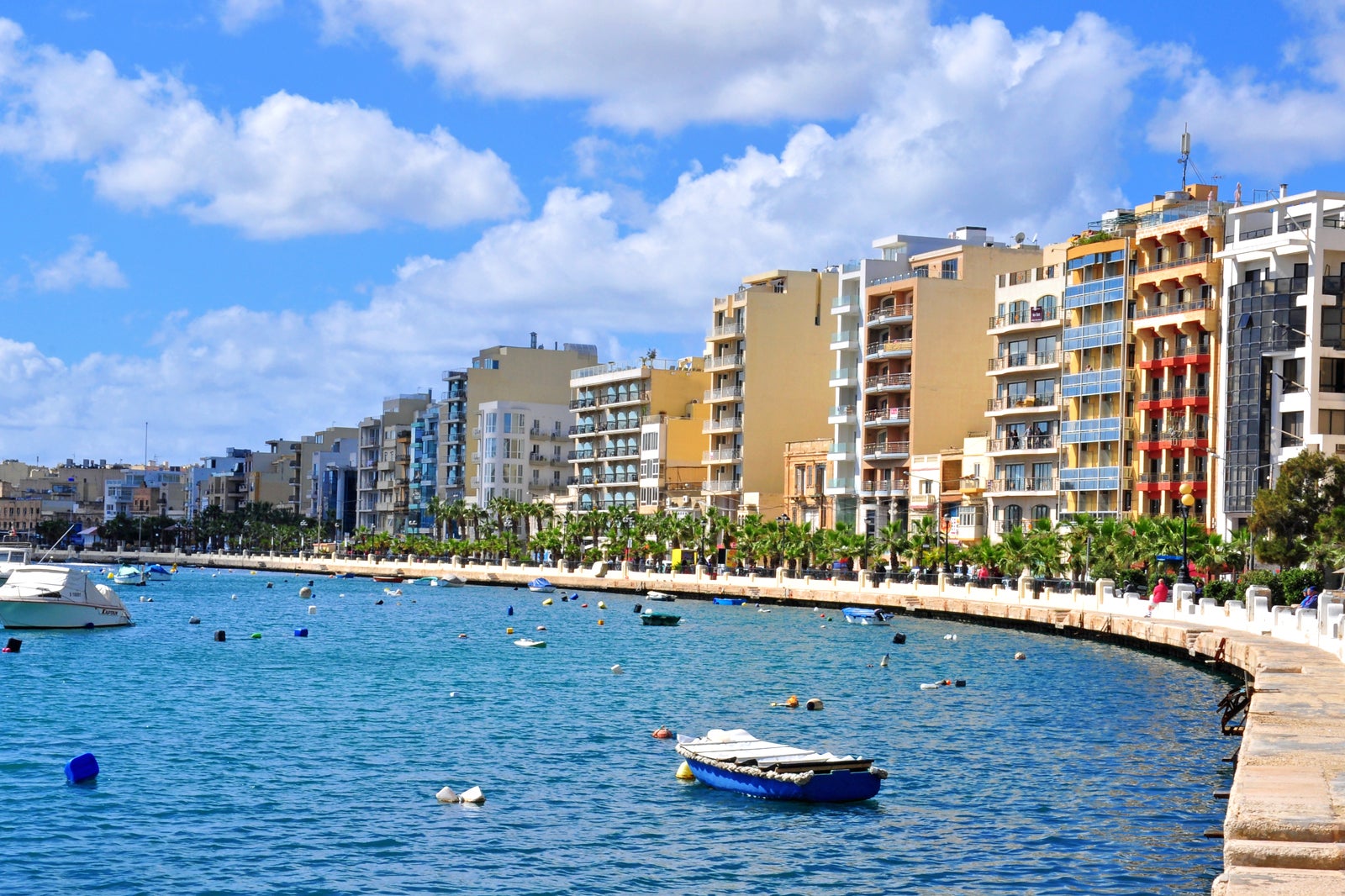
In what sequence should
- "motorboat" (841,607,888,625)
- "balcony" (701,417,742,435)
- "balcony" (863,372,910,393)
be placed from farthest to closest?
"balcony" (701,417,742,435)
"balcony" (863,372,910,393)
"motorboat" (841,607,888,625)

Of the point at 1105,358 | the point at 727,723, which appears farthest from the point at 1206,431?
the point at 727,723

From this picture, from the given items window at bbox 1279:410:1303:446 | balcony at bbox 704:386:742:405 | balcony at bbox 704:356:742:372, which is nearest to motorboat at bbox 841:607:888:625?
window at bbox 1279:410:1303:446

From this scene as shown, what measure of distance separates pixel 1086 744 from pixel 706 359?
120595 millimetres

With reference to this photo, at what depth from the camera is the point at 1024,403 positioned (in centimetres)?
12206

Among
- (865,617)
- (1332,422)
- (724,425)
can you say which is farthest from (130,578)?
(1332,422)

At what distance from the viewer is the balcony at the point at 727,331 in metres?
157

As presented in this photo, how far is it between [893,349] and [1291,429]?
4492 cm

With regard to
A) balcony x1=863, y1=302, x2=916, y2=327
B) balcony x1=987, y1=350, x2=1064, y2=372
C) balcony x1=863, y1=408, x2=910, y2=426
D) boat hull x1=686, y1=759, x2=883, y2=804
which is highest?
balcony x1=863, y1=302, x2=916, y2=327

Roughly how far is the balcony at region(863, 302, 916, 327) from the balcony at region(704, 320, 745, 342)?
20779 millimetres

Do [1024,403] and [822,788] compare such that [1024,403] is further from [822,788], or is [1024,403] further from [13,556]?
[822,788]

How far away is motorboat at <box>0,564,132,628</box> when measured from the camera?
8156 cm

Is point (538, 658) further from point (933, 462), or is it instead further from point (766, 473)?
point (766, 473)

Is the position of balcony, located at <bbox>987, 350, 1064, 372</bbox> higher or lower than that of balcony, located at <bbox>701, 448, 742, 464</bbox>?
higher

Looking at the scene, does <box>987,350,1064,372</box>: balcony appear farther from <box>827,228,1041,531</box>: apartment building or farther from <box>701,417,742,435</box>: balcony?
<box>701,417,742,435</box>: balcony
